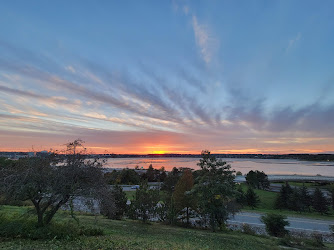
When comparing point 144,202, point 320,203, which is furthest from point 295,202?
point 144,202

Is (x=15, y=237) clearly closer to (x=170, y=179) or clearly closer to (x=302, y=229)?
(x=302, y=229)

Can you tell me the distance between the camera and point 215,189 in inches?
706

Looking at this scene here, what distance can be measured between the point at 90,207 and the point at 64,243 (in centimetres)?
175

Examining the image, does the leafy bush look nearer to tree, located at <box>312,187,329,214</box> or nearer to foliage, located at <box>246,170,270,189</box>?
tree, located at <box>312,187,329,214</box>

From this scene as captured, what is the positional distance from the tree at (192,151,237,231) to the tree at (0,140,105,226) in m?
11.6

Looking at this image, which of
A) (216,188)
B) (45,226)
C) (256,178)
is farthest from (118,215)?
(256,178)

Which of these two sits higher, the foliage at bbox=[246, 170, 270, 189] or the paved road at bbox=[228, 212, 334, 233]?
the foliage at bbox=[246, 170, 270, 189]

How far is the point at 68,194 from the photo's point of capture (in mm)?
9086

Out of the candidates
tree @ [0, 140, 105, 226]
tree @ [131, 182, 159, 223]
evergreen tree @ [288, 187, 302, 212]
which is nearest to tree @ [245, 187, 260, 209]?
evergreen tree @ [288, 187, 302, 212]

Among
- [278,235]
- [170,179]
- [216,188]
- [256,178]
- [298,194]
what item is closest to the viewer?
[216,188]

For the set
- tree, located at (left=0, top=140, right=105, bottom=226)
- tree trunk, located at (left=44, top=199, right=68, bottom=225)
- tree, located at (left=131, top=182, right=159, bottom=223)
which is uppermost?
tree, located at (left=0, top=140, right=105, bottom=226)

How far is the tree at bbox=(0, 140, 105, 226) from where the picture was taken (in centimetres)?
854

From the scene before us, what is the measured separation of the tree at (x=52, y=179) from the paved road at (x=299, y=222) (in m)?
24.3

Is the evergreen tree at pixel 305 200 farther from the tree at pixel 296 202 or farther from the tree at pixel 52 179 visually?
the tree at pixel 52 179
